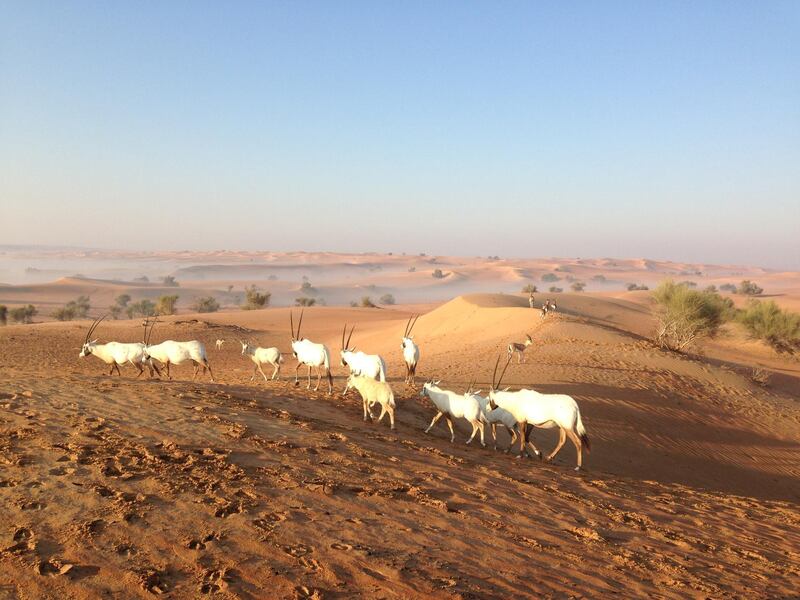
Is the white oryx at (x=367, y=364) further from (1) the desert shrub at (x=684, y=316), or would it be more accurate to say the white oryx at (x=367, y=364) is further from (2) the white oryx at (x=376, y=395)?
(1) the desert shrub at (x=684, y=316)

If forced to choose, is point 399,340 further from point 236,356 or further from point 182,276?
point 182,276

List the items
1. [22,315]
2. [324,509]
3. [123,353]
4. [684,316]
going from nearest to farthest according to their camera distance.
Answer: [324,509] < [123,353] < [684,316] < [22,315]

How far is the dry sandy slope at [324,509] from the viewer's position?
396cm

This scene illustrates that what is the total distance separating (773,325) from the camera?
31797 mm

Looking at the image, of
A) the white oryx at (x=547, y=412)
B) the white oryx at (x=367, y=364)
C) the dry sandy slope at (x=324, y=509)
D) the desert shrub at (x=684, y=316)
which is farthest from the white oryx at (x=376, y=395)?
the desert shrub at (x=684, y=316)

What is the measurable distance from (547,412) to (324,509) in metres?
5.12

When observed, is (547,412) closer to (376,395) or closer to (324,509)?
(376,395)

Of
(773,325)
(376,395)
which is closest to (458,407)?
(376,395)

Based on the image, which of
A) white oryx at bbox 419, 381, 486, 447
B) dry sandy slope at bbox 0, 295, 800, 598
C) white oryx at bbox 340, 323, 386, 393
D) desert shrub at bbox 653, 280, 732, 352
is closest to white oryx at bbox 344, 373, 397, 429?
dry sandy slope at bbox 0, 295, 800, 598

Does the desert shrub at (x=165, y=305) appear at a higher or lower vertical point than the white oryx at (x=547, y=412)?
lower

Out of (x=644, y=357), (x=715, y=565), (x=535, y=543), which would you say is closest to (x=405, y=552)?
(x=535, y=543)

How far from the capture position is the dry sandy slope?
3963 millimetres

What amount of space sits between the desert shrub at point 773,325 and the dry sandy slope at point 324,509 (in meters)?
24.7

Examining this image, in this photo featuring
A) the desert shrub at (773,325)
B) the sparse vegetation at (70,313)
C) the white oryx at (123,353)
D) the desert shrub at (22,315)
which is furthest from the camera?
the sparse vegetation at (70,313)
